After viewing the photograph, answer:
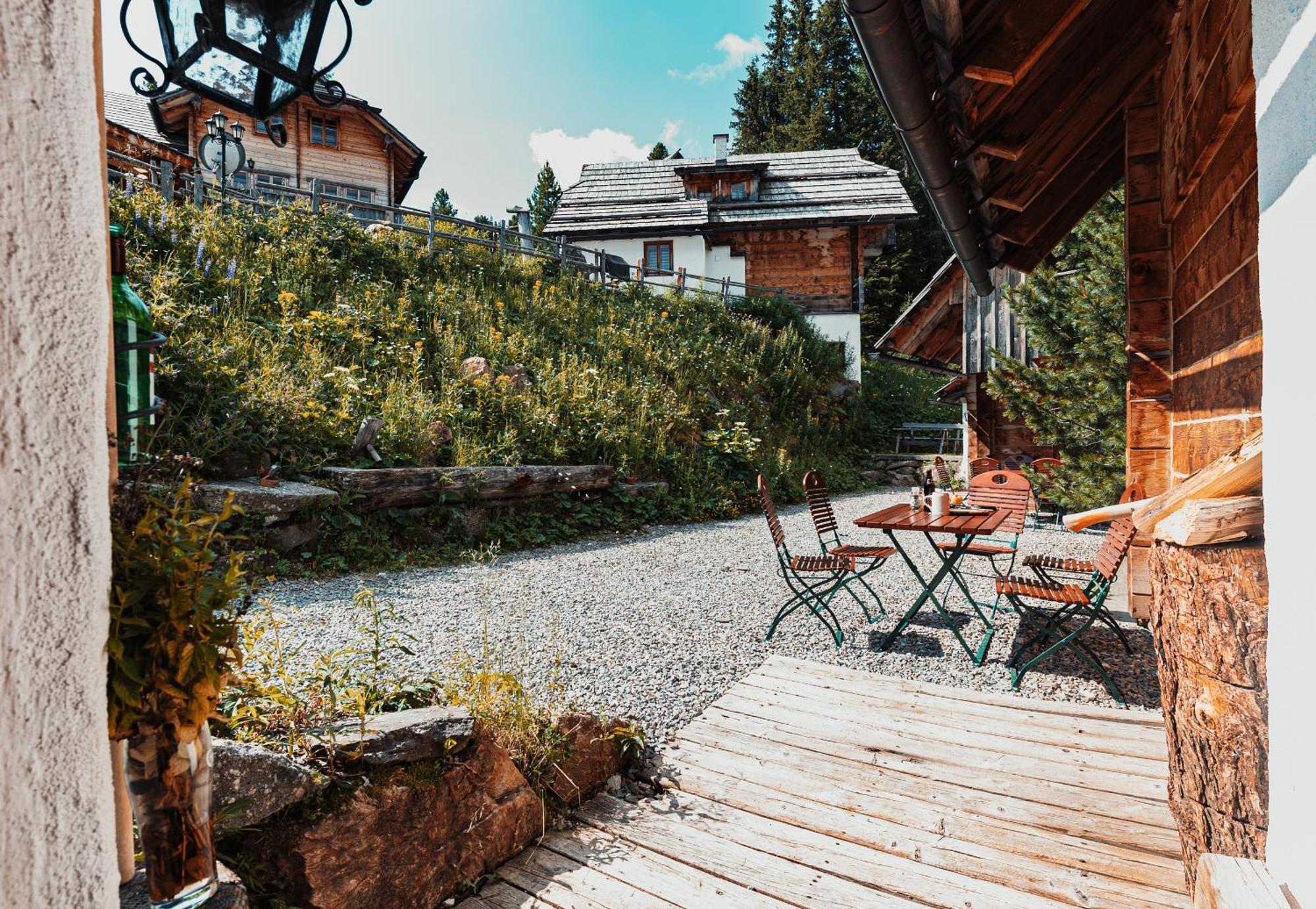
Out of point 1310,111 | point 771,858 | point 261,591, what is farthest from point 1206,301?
point 261,591

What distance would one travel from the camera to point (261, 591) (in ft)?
16.1

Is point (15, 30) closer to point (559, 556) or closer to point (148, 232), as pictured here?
point (559, 556)

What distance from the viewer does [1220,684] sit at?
1.26 meters

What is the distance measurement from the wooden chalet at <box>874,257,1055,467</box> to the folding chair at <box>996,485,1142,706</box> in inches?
206

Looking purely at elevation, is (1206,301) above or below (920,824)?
above

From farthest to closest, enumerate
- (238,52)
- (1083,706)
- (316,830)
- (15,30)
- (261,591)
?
(261,591), (1083,706), (316,830), (238,52), (15,30)

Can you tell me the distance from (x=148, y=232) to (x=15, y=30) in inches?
361

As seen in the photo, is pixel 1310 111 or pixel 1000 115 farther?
pixel 1000 115

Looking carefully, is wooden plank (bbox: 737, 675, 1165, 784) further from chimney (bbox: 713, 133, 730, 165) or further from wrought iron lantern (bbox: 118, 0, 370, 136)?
chimney (bbox: 713, 133, 730, 165)

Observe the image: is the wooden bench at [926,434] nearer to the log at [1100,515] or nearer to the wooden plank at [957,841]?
the wooden plank at [957,841]

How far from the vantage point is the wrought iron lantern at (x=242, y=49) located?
4.92 ft

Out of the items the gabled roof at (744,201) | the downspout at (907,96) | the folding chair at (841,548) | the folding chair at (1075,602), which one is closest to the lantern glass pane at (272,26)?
the downspout at (907,96)

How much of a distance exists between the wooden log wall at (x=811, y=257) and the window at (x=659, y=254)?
4.45 feet

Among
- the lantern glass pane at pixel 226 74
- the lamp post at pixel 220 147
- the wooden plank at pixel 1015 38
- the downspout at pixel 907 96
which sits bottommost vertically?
the lantern glass pane at pixel 226 74
